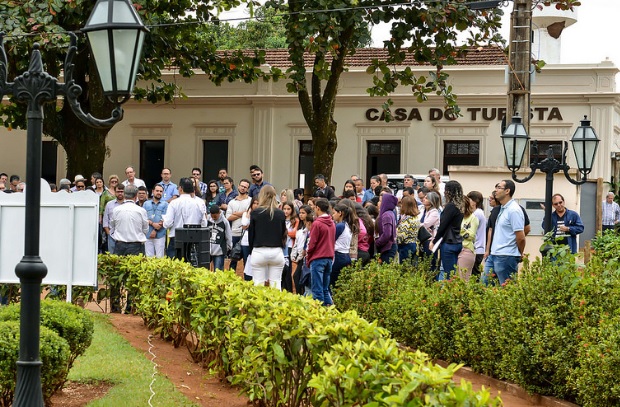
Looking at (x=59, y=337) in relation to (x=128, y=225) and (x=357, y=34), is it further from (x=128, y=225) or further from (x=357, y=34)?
(x=357, y=34)

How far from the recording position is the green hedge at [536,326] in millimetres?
8461

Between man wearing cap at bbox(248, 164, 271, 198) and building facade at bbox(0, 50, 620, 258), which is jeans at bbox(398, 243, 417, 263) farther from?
building facade at bbox(0, 50, 620, 258)

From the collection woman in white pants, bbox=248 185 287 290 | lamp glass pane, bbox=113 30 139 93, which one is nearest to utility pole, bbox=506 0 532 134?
woman in white pants, bbox=248 185 287 290

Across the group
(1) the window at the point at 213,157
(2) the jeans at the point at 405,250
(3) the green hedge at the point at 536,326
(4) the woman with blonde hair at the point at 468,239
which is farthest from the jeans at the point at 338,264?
(1) the window at the point at 213,157

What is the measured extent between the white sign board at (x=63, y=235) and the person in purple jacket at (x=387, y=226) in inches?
187

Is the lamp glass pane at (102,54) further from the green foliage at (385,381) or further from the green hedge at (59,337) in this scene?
the green foliage at (385,381)

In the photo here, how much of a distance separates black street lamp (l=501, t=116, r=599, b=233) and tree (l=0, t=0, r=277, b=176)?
27.0ft

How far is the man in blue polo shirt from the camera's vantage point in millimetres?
13234

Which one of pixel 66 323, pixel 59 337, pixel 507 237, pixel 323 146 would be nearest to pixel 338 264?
pixel 507 237

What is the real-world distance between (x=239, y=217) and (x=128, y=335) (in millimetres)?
5849

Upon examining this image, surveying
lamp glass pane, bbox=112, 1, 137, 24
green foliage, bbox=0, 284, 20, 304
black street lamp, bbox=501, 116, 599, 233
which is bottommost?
green foliage, bbox=0, 284, 20, 304

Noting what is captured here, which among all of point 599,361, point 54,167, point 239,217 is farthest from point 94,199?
point 54,167

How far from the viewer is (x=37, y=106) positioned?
684 cm

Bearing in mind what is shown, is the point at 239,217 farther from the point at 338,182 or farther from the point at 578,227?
the point at 338,182
